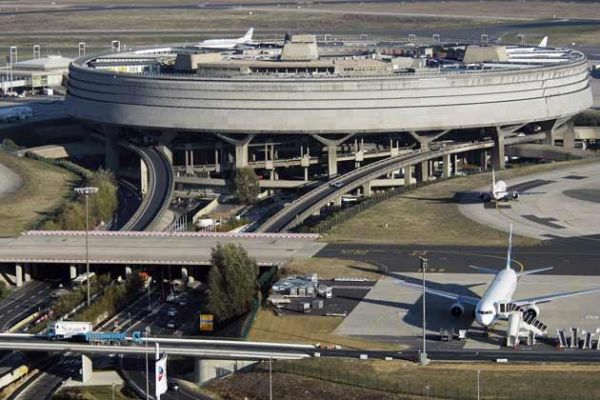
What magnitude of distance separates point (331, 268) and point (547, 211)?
3301 cm

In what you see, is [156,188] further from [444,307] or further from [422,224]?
[444,307]

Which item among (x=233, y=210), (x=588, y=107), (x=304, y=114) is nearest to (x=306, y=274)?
(x=233, y=210)

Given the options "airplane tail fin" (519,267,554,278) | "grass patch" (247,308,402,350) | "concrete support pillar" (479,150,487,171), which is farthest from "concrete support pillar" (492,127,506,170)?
"grass patch" (247,308,402,350)

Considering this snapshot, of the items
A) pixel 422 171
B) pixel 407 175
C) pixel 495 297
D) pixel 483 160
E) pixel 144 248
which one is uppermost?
pixel 483 160

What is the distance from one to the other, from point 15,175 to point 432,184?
154 ft

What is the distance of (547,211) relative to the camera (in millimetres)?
145875

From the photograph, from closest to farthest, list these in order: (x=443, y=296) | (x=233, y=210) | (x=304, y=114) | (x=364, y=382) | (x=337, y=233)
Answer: (x=364, y=382)
(x=443, y=296)
(x=337, y=233)
(x=233, y=210)
(x=304, y=114)

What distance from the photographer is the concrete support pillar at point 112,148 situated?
184 metres

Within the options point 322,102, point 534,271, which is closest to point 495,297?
point 534,271

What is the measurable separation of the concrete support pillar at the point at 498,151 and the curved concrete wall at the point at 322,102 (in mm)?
2894

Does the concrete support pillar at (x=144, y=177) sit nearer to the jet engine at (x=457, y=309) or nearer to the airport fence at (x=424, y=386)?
the jet engine at (x=457, y=309)

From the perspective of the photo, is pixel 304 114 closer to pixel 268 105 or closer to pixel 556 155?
pixel 268 105

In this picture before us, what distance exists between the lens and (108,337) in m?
97.9

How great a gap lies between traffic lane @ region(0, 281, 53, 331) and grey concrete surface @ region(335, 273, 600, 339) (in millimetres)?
26344
